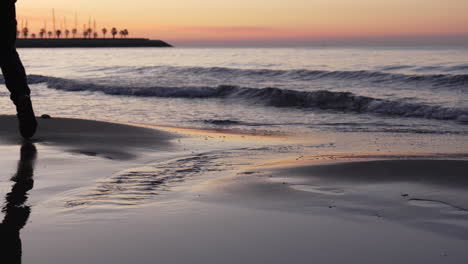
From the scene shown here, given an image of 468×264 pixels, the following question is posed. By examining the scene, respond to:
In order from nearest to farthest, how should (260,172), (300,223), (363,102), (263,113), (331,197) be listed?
(300,223), (331,197), (260,172), (263,113), (363,102)

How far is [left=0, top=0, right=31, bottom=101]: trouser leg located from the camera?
17.9 feet

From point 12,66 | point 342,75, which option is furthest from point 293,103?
point 12,66

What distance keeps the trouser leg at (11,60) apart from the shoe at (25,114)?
76 millimetres

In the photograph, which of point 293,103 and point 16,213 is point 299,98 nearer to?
point 293,103

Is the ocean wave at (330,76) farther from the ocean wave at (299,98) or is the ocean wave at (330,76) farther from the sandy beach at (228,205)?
the sandy beach at (228,205)

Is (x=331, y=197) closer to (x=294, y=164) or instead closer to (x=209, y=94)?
(x=294, y=164)

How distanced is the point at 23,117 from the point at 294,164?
10.0ft

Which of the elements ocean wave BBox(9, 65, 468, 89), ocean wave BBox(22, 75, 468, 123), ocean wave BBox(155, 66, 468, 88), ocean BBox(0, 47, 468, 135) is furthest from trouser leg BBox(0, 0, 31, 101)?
ocean wave BBox(155, 66, 468, 88)

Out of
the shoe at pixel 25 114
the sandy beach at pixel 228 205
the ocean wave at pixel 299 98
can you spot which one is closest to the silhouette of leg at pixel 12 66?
the shoe at pixel 25 114

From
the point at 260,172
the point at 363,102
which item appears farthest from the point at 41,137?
the point at 363,102

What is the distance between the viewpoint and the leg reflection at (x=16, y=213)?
2787mm

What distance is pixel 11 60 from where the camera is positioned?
556cm

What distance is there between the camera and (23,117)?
569 cm

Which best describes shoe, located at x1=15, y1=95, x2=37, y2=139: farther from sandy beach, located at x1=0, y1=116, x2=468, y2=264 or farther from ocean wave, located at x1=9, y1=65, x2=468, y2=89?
ocean wave, located at x1=9, y1=65, x2=468, y2=89
